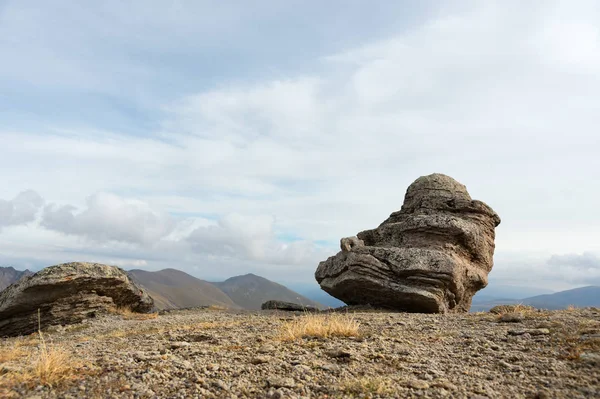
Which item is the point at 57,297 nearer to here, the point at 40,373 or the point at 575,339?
the point at 40,373

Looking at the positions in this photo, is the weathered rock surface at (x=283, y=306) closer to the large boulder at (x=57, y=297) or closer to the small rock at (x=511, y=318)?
the large boulder at (x=57, y=297)

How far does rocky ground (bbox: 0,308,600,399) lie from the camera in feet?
24.7

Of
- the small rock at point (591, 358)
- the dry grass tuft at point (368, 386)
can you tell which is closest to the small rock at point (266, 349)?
the dry grass tuft at point (368, 386)

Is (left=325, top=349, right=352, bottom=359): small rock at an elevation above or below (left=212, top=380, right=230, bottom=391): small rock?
above

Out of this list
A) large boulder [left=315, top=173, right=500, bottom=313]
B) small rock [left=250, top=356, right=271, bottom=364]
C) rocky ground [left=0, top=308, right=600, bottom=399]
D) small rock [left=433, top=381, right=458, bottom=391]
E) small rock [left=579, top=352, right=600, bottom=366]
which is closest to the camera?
rocky ground [left=0, top=308, right=600, bottom=399]

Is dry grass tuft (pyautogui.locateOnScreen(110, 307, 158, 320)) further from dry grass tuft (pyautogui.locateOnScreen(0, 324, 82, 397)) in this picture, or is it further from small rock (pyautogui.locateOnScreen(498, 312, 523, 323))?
small rock (pyautogui.locateOnScreen(498, 312, 523, 323))

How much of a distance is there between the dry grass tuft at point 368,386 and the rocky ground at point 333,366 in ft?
0.06

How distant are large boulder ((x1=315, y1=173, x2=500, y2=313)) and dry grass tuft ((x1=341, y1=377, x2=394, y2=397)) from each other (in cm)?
1366

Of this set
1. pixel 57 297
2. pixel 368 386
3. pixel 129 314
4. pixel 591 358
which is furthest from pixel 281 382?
pixel 57 297

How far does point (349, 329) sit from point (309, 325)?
1.18 metres

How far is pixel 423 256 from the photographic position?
21859 mm

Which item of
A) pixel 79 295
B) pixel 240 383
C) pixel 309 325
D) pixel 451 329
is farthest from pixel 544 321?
pixel 79 295

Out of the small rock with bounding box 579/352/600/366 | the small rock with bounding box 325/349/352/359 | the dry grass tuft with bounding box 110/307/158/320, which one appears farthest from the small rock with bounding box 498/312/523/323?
the dry grass tuft with bounding box 110/307/158/320

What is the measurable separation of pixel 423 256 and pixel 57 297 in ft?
63.1
